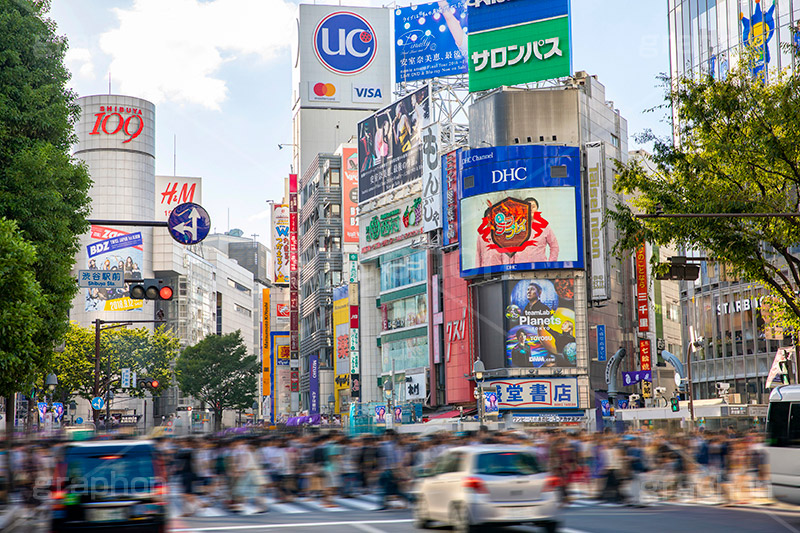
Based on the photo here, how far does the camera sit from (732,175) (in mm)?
27203

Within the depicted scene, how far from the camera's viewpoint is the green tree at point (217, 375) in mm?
113062

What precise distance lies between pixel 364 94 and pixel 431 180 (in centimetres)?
5760

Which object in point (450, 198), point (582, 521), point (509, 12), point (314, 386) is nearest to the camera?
point (582, 521)

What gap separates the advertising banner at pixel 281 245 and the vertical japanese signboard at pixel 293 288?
1106 centimetres

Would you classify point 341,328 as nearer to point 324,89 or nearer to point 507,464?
point 324,89

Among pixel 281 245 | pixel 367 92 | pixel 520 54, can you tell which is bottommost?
pixel 281 245

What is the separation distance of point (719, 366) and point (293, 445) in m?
47.5

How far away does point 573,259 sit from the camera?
76375 mm

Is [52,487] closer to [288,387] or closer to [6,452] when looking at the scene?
[6,452]

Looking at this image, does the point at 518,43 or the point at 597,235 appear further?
the point at 518,43

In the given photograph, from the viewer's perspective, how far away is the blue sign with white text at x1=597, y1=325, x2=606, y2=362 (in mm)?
78438

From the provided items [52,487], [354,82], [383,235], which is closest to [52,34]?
[52,487]

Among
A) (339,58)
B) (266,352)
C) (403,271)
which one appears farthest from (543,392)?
(339,58)

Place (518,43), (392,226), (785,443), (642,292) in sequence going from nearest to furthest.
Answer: (785,443) → (642,292) → (518,43) → (392,226)
